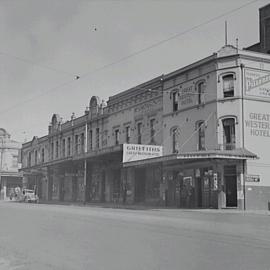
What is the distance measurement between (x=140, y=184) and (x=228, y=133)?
11778 mm

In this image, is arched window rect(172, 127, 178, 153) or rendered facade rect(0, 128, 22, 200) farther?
rendered facade rect(0, 128, 22, 200)

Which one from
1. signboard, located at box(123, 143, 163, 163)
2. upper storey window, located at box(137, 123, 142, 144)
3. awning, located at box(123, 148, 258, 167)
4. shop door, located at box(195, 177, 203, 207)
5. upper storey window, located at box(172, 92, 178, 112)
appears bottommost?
shop door, located at box(195, 177, 203, 207)

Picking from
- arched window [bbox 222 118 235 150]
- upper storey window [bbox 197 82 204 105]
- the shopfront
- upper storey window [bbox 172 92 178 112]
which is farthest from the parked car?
arched window [bbox 222 118 235 150]

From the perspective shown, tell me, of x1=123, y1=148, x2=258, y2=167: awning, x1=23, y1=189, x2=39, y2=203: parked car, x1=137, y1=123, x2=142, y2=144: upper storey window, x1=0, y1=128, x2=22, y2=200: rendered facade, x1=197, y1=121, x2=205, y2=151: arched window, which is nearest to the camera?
x1=123, y1=148, x2=258, y2=167: awning

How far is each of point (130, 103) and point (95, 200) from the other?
37.5 feet

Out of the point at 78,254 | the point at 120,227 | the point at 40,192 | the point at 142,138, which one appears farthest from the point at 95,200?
the point at 78,254

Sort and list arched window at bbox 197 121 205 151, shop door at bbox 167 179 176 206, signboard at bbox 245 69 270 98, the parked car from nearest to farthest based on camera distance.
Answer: signboard at bbox 245 69 270 98
arched window at bbox 197 121 205 151
shop door at bbox 167 179 176 206
the parked car

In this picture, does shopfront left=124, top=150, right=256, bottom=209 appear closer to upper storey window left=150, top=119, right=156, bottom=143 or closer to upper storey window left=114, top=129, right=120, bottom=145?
upper storey window left=150, top=119, right=156, bottom=143

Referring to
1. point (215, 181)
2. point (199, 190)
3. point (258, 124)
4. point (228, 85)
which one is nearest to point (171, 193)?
point (199, 190)

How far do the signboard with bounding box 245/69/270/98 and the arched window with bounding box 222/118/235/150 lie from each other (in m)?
2.22

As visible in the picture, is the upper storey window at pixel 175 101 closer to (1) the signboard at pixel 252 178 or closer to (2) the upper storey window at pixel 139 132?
(2) the upper storey window at pixel 139 132

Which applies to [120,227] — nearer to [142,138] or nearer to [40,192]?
[142,138]

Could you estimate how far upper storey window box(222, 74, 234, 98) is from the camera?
32.4 metres

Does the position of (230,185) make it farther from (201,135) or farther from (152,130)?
(152,130)
